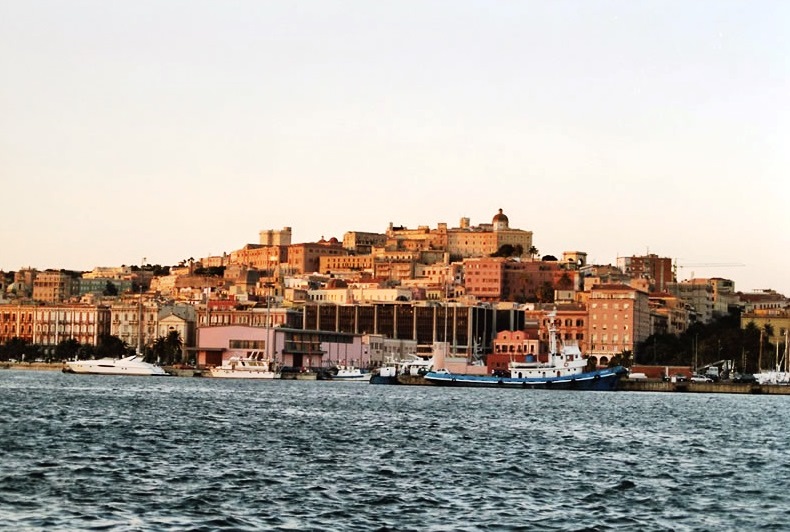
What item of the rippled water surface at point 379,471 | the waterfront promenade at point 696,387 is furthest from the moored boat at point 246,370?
the rippled water surface at point 379,471

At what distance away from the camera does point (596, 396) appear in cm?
11350

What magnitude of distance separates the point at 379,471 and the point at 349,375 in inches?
4613

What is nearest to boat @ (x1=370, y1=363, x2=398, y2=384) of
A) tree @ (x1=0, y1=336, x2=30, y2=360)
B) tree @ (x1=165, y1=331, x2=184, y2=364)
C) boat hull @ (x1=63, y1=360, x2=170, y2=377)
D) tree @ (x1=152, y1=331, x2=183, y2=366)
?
boat hull @ (x1=63, y1=360, x2=170, y2=377)

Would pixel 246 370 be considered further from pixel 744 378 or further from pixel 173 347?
pixel 744 378

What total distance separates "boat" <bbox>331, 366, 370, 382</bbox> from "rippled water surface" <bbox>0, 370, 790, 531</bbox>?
83.3 meters

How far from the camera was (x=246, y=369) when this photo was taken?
5974 inches

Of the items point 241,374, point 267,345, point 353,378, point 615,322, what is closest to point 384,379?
point 353,378

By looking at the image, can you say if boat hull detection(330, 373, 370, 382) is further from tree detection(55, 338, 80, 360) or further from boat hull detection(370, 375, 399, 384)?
tree detection(55, 338, 80, 360)

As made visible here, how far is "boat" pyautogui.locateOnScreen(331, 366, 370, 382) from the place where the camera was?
157 metres

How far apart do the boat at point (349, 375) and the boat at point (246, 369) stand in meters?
6.57

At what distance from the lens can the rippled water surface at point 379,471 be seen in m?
32.0

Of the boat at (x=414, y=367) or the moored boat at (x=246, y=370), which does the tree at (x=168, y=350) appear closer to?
the moored boat at (x=246, y=370)

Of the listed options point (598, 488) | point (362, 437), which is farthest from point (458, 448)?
point (598, 488)

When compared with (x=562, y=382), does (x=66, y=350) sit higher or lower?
higher
